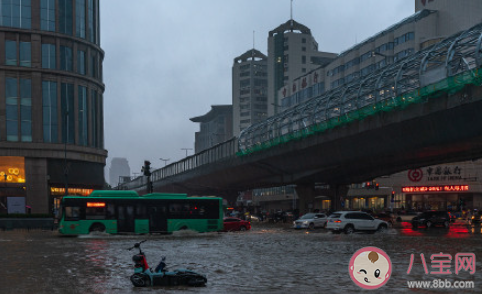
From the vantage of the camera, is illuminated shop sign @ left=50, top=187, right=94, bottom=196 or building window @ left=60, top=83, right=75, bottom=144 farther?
building window @ left=60, top=83, right=75, bottom=144

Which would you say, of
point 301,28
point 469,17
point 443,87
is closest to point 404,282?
point 443,87

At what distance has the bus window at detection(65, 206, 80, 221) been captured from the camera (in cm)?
3762

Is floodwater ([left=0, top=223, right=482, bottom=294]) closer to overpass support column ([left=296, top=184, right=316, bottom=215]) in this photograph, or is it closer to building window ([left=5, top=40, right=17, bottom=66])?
building window ([left=5, top=40, right=17, bottom=66])

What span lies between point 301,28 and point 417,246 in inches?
5869

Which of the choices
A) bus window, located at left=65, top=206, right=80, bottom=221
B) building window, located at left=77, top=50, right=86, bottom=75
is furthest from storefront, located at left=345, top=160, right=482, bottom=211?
bus window, located at left=65, top=206, right=80, bottom=221

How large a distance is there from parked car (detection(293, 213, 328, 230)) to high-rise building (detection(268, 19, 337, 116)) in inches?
4543

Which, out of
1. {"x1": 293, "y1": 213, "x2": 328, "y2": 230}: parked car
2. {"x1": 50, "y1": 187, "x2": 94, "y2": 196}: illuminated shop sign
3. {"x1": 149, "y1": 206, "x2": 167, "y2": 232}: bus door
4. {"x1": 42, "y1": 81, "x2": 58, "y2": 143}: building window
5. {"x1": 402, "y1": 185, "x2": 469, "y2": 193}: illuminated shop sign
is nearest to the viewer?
{"x1": 149, "y1": 206, "x2": 167, "y2": 232}: bus door

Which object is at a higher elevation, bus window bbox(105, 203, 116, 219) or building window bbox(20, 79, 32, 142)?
building window bbox(20, 79, 32, 142)

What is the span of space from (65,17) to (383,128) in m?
43.5

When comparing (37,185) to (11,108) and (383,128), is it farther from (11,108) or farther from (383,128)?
(383,128)

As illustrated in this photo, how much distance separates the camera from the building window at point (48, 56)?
66.9 meters

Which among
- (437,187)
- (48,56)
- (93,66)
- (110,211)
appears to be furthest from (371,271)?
(437,187)

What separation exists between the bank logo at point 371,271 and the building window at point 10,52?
56542 millimetres

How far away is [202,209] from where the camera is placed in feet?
130
